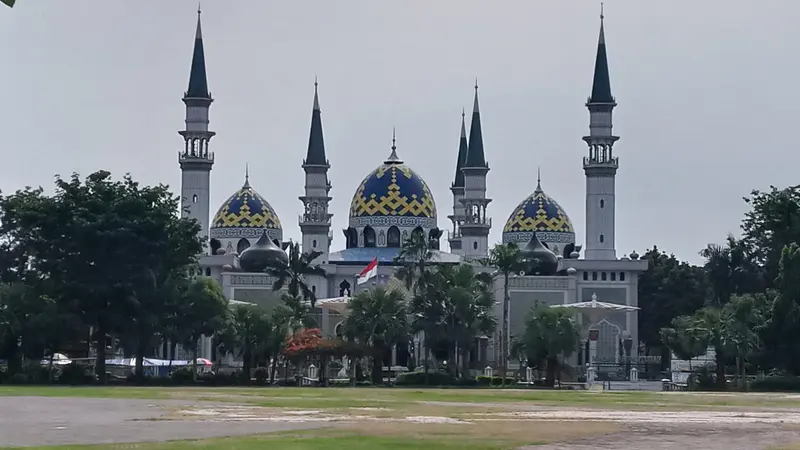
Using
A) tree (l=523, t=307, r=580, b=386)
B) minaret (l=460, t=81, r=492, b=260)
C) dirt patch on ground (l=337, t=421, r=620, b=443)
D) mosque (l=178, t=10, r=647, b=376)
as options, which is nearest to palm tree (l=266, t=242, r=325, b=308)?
mosque (l=178, t=10, r=647, b=376)

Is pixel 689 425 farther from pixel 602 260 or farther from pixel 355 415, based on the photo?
pixel 602 260

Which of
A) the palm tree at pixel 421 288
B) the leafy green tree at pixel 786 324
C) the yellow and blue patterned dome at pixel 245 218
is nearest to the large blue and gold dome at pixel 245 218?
the yellow and blue patterned dome at pixel 245 218

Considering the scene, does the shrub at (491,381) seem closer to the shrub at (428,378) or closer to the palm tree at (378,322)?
the shrub at (428,378)

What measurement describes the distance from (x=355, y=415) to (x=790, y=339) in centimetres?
4164

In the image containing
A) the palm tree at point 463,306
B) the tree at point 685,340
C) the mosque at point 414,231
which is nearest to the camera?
the tree at point 685,340

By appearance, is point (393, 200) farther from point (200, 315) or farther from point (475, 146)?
point (200, 315)

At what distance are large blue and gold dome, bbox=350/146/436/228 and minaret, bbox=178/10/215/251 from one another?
16431 millimetres

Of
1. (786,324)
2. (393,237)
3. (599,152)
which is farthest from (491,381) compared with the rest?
(393,237)

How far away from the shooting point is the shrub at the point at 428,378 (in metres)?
71.5

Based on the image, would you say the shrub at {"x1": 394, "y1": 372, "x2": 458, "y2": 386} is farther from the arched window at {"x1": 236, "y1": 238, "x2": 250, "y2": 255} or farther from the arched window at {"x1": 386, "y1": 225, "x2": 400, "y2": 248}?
the arched window at {"x1": 236, "y1": 238, "x2": 250, "y2": 255}

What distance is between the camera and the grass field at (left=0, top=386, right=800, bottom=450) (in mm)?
26344

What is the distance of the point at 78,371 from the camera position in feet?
227

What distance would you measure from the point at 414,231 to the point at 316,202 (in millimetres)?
17086

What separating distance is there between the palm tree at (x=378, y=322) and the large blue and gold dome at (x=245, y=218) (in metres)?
45.3
